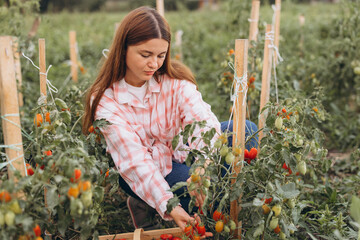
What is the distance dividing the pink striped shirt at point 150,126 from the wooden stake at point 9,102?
0.41 m

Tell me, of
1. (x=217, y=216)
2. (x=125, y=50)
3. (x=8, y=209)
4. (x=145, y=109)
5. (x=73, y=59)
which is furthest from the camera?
(x=73, y=59)

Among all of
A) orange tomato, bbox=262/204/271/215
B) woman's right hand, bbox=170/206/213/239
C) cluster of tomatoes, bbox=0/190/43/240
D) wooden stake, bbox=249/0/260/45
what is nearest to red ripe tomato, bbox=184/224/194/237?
woman's right hand, bbox=170/206/213/239

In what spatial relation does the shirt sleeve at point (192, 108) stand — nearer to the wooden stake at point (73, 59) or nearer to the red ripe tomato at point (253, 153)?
the red ripe tomato at point (253, 153)

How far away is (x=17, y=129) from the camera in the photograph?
1116mm

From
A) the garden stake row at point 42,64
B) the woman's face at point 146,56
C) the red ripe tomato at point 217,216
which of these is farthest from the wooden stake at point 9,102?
the red ripe tomato at point 217,216

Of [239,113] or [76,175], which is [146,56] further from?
[76,175]

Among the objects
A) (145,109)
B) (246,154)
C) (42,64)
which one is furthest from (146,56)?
(246,154)

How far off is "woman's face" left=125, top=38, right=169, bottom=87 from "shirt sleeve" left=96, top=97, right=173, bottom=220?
200 mm

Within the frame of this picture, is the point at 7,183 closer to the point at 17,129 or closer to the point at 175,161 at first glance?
the point at 17,129

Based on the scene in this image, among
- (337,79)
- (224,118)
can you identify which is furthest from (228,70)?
(337,79)

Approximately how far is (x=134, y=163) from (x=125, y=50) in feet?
1.48

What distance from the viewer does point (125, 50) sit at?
1535 mm

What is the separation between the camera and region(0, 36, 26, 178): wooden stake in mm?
1052

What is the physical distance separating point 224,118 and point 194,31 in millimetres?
3318
